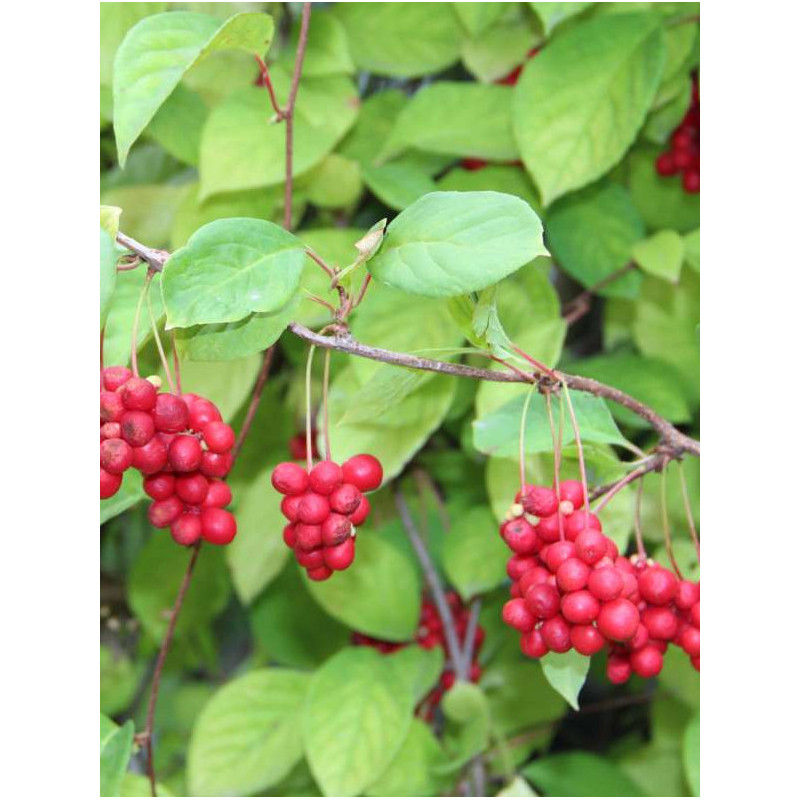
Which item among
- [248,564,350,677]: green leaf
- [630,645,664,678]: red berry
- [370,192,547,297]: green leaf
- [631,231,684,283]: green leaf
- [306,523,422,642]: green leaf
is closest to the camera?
[370,192,547,297]: green leaf

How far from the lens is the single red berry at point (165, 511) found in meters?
0.60

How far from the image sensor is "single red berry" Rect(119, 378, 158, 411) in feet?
1.83

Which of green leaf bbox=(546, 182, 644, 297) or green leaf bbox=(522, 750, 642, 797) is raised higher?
green leaf bbox=(546, 182, 644, 297)

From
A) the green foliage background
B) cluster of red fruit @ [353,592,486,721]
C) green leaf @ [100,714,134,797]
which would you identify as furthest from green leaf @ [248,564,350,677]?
green leaf @ [100,714,134,797]

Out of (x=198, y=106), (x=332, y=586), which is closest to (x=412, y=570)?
(x=332, y=586)

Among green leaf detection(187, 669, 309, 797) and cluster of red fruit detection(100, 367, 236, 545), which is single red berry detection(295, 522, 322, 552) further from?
green leaf detection(187, 669, 309, 797)

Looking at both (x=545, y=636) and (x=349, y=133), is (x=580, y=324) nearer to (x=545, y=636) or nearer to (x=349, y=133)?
(x=349, y=133)

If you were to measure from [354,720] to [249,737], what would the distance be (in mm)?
127

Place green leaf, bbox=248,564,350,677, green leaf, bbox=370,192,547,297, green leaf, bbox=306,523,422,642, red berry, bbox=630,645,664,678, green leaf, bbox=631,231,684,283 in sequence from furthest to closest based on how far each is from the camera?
green leaf, bbox=248,564,350,677
green leaf, bbox=306,523,422,642
green leaf, bbox=631,231,684,283
red berry, bbox=630,645,664,678
green leaf, bbox=370,192,547,297

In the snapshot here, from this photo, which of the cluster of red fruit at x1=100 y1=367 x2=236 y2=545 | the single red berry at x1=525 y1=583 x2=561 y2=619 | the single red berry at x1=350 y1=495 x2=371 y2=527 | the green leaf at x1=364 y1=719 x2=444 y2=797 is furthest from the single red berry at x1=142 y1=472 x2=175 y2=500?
the green leaf at x1=364 y1=719 x2=444 y2=797

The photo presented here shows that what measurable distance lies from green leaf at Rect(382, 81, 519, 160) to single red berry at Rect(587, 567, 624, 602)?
1.50 ft

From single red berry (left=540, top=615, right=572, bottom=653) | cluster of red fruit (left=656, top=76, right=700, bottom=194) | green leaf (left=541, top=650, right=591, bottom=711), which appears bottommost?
green leaf (left=541, top=650, right=591, bottom=711)

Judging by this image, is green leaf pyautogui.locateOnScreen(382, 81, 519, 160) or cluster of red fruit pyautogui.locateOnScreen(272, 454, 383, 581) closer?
cluster of red fruit pyautogui.locateOnScreen(272, 454, 383, 581)

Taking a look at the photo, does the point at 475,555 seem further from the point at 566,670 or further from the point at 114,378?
the point at 114,378
